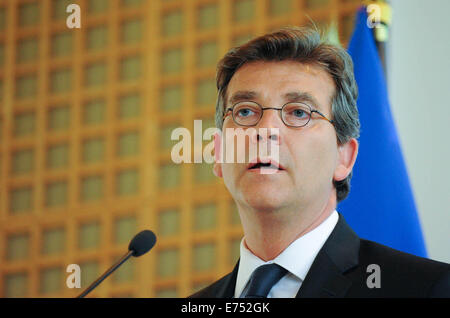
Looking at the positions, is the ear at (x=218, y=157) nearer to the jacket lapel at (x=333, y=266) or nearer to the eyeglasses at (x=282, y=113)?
the eyeglasses at (x=282, y=113)

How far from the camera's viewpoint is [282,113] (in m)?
2.16

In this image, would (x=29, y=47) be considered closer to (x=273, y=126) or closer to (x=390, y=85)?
(x=390, y=85)

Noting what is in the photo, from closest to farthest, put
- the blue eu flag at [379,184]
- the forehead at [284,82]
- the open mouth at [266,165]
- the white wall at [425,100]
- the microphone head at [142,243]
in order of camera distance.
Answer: the open mouth at [266,165]
the forehead at [284,82]
the microphone head at [142,243]
the blue eu flag at [379,184]
the white wall at [425,100]

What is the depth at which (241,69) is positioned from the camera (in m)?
2.33

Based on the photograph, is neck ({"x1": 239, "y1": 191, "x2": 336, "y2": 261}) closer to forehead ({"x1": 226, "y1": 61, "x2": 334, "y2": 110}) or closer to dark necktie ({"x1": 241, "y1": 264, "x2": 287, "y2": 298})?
dark necktie ({"x1": 241, "y1": 264, "x2": 287, "y2": 298})

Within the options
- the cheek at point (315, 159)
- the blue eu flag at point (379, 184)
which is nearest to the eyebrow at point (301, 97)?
the cheek at point (315, 159)

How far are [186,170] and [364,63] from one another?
1860 mm

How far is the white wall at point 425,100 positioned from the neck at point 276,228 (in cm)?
146

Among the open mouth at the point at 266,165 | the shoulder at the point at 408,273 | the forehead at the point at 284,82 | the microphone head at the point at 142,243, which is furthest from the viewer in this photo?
the microphone head at the point at 142,243

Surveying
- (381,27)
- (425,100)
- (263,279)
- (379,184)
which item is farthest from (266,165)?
(425,100)

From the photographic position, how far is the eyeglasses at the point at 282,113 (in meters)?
2.16

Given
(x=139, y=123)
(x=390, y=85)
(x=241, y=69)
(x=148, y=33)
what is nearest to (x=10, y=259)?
(x=139, y=123)

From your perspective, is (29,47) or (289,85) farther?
(29,47)
